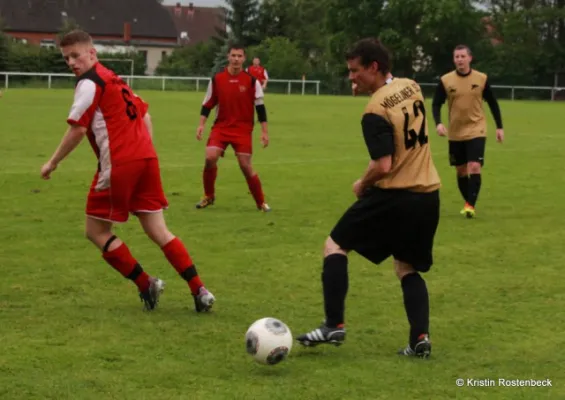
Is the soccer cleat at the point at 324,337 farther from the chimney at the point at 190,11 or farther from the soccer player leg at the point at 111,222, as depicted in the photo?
the chimney at the point at 190,11

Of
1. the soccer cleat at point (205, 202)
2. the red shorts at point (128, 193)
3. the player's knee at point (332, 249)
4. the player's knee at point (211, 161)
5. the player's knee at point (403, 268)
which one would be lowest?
the soccer cleat at point (205, 202)

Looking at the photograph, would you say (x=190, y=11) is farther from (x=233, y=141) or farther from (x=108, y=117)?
(x=108, y=117)

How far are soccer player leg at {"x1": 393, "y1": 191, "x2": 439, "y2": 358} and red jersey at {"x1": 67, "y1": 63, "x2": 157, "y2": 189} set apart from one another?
2.09m

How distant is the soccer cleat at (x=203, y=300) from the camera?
7.24m

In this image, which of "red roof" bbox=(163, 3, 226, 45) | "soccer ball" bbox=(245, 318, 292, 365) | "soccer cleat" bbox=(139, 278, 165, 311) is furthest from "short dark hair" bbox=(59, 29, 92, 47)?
"red roof" bbox=(163, 3, 226, 45)

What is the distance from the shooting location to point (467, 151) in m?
12.8

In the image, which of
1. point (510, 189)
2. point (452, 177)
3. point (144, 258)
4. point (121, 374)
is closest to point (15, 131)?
point (452, 177)

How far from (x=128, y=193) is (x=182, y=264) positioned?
671mm

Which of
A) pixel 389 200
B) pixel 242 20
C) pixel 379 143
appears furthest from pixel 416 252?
pixel 242 20

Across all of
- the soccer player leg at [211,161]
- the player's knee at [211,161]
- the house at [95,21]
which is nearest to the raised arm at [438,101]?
the soccer player leg at [211,161]

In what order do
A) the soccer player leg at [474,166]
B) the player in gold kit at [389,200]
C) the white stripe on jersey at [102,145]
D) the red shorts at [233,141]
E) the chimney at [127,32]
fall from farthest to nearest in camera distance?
the chimney at [127,32], the red shorts at [233,141], the soccer player leg at [474,166], the white stripe on jersey at [102,145], the player in gold kit at [389,200]

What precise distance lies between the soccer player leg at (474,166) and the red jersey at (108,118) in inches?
Result: 245

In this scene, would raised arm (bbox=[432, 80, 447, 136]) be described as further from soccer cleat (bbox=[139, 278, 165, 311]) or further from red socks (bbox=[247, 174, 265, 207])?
soccer cleat (bbox=[139, 278, 165, 311])

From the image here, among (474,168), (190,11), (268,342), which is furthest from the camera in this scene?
(190,11)
